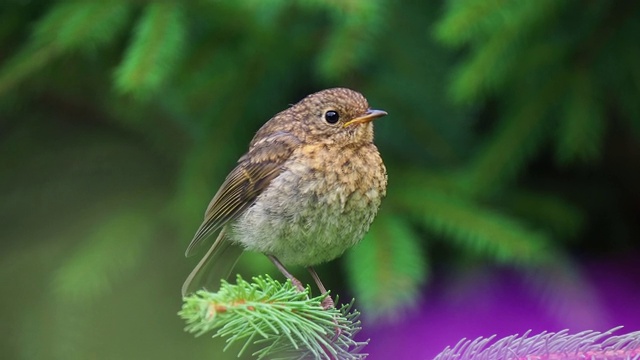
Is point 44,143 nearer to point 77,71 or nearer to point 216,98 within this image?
point 77,71

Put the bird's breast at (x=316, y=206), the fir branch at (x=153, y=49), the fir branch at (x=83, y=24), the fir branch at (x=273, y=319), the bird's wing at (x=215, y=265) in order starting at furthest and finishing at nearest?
the fir branch at (x=83, y=24) < the fir branch at (x=153, y=49) < the bird's wing at (x=215, y=265) < the bird's breast at (x=316, y=206) < the fir branch at (x=273, y=319)

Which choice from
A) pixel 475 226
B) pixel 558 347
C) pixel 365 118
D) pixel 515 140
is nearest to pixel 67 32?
pixel 365 118

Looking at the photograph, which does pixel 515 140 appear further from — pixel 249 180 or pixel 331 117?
pixel 249 180

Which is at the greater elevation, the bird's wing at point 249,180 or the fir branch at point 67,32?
the fir branch at point 67,32

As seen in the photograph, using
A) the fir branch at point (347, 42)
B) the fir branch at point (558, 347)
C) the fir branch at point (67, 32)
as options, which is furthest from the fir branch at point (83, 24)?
the fir branch at point (558, 347)

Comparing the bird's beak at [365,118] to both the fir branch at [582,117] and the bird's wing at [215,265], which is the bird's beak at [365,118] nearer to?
the bird's wing at [215,265]

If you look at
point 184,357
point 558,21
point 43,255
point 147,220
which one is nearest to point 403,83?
point 558,21
